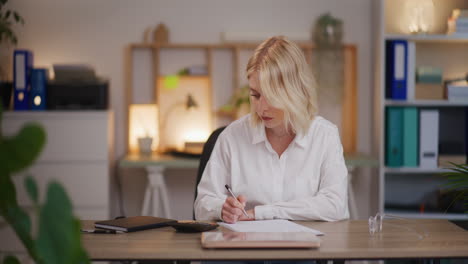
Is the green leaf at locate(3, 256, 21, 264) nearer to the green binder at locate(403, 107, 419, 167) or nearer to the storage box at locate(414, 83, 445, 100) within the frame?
the green binder at locate(403, 107, 419, 167)

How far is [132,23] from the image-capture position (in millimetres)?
3863

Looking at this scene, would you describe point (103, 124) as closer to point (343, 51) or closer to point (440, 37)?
point (343, 51)

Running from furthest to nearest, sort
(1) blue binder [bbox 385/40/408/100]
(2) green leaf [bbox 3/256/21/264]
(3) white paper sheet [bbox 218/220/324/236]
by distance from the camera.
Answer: (1) blue binder [bbox 385/40/408/100] → (3) white paper sheet [bbox 218/220/324/236] → (2) green leaf [bbox 3/256/21/264]

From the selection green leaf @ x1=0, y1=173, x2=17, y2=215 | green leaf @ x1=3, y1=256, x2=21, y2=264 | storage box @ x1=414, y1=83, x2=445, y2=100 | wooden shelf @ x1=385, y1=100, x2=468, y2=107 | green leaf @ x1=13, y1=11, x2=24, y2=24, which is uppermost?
green leaf @ x1=13, y1=11, x2=24, y2=24

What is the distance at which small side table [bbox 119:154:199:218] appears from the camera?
135 inches

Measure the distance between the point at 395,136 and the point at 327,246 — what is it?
2.29 m

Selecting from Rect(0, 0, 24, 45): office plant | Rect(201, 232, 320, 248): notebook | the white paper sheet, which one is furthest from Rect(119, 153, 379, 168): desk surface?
Rect(201, 232, 320, 248): notebook

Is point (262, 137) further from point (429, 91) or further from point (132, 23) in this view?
point (132, 23)

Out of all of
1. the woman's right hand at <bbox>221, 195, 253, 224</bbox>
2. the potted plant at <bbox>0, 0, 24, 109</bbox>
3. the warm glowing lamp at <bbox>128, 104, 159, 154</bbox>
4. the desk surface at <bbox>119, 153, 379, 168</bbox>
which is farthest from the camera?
the warm glowing lamp at <bbox>128, 104, 159, 154</bbox>

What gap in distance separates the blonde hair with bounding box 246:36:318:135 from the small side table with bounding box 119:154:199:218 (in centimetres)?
149

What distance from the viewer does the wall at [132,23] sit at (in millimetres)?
3850

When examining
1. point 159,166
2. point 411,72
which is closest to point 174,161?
point 159,166

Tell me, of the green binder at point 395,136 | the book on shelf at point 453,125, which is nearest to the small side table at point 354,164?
the green binder at point 395,136

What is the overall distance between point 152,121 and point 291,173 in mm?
1957
